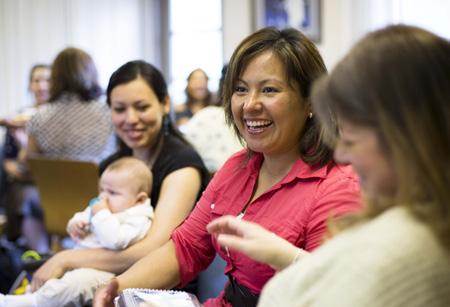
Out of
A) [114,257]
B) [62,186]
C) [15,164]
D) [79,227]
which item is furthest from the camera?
[15,164]

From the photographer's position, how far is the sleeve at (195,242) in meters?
1.67

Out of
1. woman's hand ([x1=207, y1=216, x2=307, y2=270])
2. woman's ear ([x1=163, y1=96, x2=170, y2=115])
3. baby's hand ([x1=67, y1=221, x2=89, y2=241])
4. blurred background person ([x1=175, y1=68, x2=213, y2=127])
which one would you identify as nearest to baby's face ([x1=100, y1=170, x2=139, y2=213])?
baby's hand ([x1=67, y1=221, x2=89, y2=241])

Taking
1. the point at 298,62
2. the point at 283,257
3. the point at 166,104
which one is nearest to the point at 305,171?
the point at 298,62

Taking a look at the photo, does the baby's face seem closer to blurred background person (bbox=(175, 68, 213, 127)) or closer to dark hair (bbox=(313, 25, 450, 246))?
dark hair (bbox=(313, 25, 450, 246))

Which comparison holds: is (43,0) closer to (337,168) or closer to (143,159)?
(143,159)

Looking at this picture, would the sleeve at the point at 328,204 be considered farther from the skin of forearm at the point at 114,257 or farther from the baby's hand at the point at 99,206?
the baby's hand at the point at 99,206

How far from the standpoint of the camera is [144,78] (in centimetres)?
226

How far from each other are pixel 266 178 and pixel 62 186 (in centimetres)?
165

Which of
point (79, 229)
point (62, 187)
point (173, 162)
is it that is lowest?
point (62, 187)

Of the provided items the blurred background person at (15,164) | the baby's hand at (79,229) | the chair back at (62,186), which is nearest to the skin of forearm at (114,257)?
the baby's hand at (79,229)

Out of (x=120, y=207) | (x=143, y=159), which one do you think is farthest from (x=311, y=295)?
(x=143, y=159)

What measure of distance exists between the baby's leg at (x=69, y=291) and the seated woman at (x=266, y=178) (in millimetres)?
272

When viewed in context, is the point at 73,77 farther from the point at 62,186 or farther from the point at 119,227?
the point at 119,227

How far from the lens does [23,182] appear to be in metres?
4.33
